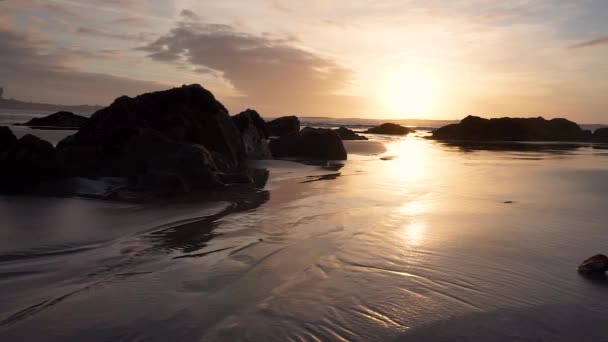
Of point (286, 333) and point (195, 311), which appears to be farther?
point (195, 311)

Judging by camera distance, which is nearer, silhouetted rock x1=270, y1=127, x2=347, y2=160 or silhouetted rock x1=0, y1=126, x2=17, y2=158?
silhouetted rock x1=0, y1=126, x2=17, y2=158

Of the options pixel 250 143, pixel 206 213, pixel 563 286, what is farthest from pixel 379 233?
pixel 250 143

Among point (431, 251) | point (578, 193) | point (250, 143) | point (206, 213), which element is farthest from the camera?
point (250, 143)

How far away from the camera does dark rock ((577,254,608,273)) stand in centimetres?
407

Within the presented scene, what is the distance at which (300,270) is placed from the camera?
4.14 meters

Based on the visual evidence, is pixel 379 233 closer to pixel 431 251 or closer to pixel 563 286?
pixel 431 251

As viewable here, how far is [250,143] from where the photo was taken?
1606cm

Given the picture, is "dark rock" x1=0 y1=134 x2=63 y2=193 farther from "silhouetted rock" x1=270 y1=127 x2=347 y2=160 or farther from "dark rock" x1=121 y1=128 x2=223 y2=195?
"silhouetted rock" x1=270 y1=127 x2=347 y2=160

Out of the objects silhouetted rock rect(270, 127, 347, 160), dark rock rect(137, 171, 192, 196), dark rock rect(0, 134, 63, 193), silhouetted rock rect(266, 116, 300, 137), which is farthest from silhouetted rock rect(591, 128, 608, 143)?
dark rock rect(0, 134, 63, 193)

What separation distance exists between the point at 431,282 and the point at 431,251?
1.02 meters

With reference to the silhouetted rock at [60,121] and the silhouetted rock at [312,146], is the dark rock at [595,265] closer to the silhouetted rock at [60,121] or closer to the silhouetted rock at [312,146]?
the silhouetted rock at [312,146]

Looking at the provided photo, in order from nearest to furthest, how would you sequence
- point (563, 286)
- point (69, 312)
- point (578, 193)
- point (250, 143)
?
point (69, 312)
point (563, 286)
point (578, 193)
point (250, 143)

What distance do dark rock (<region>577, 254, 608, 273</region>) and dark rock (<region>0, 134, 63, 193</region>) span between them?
8.86m

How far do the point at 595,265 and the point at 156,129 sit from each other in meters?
10.5
